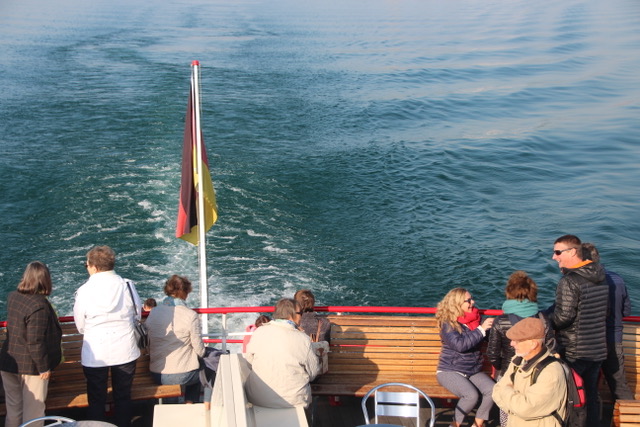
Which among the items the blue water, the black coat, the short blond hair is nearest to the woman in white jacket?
the black coat

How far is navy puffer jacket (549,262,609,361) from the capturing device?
598 centimetres

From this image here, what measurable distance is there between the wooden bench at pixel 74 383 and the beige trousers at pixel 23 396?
16.2 inches

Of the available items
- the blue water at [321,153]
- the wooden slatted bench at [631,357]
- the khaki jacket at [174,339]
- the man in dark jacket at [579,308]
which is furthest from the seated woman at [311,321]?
the blue water at [321,153]

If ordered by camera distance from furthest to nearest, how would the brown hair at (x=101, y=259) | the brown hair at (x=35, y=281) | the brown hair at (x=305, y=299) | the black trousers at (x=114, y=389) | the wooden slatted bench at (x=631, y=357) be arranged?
1. the wooden slatted bench at (x=631, y=357)
2. the brown hair at (x=305, y=299)
3. the black trousers at (x=114, y=389)
4. the brown hair at (x=101, y=259)
5. the brown hair at (x=35, y=281)

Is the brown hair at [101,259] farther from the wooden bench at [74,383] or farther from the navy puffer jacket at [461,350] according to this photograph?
the navy puffer jacket at [461,350]

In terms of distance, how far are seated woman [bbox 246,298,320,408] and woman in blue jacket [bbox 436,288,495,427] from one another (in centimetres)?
141

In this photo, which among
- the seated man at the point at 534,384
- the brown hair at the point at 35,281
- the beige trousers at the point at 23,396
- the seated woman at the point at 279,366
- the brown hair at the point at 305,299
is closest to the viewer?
the seated man at the point at 534,384

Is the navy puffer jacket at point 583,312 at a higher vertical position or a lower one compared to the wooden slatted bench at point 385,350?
higher

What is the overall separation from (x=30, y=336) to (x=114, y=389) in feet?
2.93

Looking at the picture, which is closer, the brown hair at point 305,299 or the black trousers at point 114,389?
the black trousers at point 114,389

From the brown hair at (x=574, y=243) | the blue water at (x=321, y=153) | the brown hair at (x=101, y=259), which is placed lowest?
the blue water at (x=321, y=153)

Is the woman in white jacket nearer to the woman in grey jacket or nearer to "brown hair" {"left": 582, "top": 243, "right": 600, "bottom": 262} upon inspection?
the woman in grey jacket

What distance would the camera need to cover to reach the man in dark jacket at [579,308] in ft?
19.6

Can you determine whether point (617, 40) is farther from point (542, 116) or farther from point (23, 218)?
point (23, 218)
